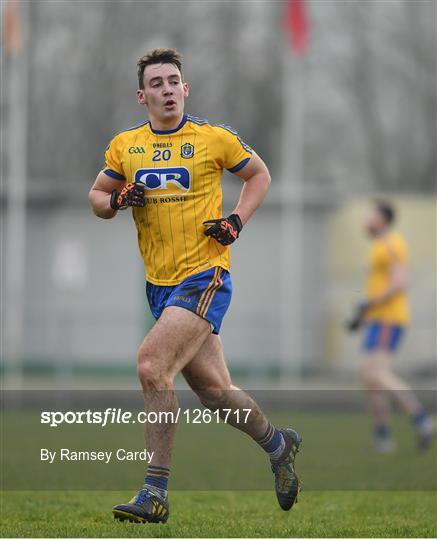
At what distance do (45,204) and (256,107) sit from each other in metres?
9.99

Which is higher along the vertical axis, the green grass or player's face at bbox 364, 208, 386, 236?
player's face at bbox 364, 208, 386, 236

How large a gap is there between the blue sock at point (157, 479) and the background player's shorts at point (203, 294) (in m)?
0.80

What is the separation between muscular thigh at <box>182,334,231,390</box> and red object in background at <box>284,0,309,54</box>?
54.7 feet

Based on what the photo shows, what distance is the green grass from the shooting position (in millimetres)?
6582

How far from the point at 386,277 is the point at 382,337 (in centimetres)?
63

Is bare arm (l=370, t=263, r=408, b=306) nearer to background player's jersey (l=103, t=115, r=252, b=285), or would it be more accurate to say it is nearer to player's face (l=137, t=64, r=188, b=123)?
background player's jersey (l=103, t=115, r=252, b=285)

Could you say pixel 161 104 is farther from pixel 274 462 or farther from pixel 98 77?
pixel 98 77

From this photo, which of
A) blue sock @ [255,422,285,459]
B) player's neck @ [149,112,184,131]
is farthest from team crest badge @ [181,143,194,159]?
blue sock @ [255,422,285,459]

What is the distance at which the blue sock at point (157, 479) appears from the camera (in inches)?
255

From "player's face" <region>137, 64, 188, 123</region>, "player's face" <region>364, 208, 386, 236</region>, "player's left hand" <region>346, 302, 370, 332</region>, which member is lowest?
"player's left hand" <region>346, 302, 370, 332</region>

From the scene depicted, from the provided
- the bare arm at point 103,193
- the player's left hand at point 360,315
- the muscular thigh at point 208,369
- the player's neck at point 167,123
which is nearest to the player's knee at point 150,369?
the muscular thigh at point 208,369

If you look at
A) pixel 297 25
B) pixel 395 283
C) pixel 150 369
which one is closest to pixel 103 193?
pixel 150 369

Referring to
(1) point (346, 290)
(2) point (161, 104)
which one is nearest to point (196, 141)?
(2) point (161, 104)

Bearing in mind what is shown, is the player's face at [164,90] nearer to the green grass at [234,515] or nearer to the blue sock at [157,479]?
the blue sock at [157,479]
